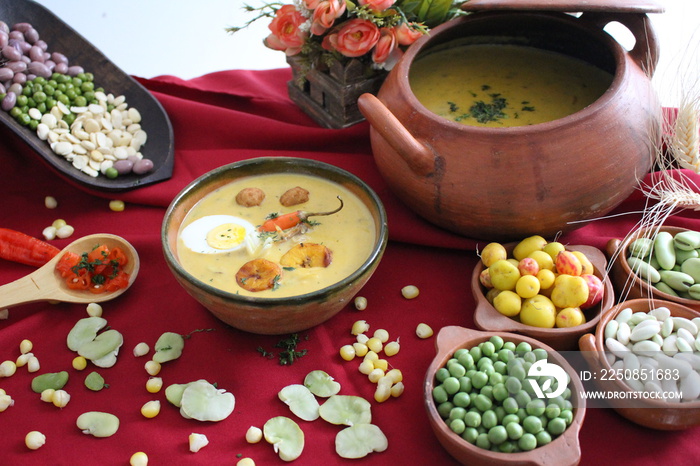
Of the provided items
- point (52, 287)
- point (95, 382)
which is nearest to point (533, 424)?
point (95, 382)

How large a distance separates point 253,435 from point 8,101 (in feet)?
4.12

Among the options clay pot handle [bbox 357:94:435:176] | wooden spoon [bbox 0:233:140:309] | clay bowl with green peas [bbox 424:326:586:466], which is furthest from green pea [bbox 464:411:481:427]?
wooden spoon [bbox 0:233:140:309]

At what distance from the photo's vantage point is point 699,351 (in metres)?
1.26

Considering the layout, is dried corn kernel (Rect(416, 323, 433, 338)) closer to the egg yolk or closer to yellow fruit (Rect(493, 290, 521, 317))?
yellow fruit (Rect(493, 290, 521, 317))

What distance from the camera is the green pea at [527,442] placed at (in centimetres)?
111

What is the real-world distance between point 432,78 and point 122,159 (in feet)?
3.12

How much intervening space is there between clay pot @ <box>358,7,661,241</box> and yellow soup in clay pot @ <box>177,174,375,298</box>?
0.19m

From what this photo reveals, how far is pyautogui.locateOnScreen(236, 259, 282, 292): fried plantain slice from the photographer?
54.7 inches

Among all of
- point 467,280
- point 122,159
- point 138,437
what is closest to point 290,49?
point 122,159

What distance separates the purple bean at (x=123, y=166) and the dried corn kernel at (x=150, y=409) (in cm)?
81

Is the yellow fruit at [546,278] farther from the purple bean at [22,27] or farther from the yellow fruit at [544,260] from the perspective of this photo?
the purple bean at [22,27]

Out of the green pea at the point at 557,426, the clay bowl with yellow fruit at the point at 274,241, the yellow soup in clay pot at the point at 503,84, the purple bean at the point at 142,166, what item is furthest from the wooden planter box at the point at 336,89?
the green pea at the point at 557,426

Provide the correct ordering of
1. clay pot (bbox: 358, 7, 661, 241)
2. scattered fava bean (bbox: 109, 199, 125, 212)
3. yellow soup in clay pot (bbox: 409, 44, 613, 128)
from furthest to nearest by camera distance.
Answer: scattered fava bean (bbox: 109, 199, 125, 212), yellow soup in clay pot (bbox: 409, 44, 613, 128), clay pot (bbox: 358, 7, 661, 241)

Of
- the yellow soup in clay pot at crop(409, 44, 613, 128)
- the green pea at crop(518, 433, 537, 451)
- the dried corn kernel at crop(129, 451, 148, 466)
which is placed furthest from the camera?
the yellow soup in clay pot at crop(409, 44, 613, 128)
